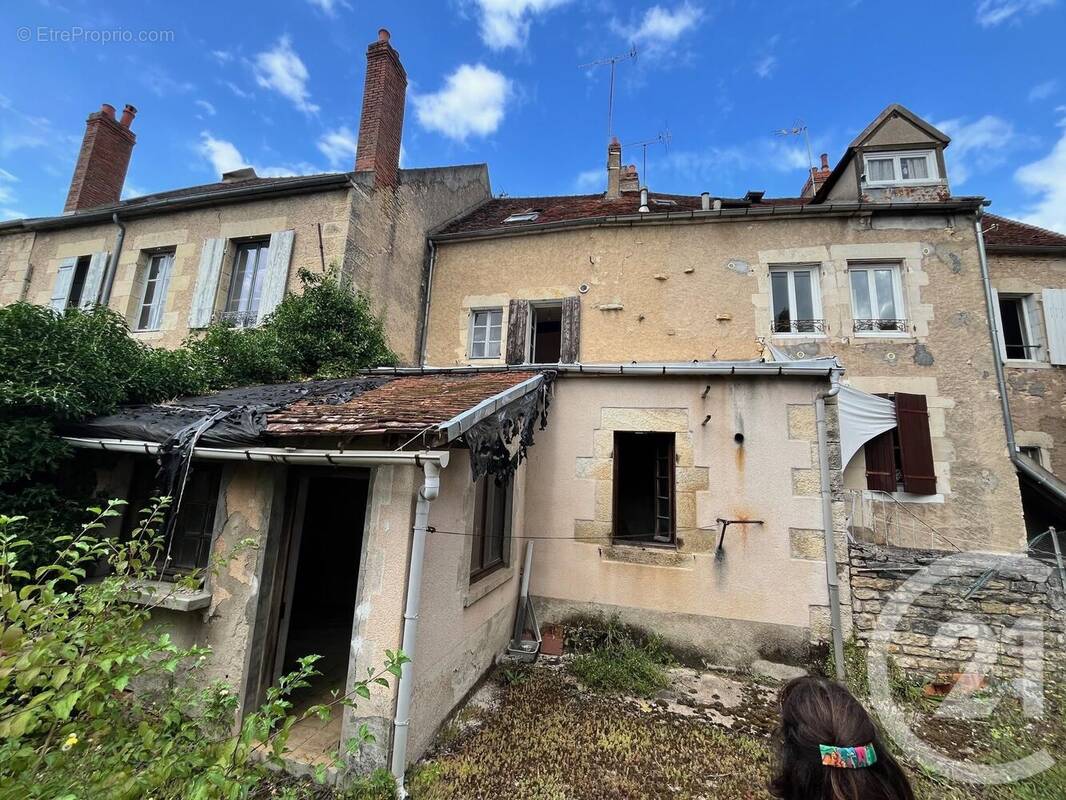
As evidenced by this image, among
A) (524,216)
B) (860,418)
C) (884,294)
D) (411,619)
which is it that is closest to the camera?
(411,619)

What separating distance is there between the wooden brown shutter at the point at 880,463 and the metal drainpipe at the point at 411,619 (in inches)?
308

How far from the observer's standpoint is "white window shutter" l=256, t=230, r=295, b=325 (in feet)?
28.2

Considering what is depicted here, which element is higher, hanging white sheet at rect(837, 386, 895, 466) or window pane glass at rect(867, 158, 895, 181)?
window pane glass at rect(867, 158, 895, 181)

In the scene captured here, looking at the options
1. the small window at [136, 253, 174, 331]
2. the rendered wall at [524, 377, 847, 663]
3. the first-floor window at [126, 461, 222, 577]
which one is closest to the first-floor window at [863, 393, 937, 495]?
the rendered wall at [524, 377, 847, 663]

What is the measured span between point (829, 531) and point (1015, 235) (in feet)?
34.8

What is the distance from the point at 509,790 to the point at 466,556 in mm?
1783

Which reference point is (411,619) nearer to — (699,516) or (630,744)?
(630,744)

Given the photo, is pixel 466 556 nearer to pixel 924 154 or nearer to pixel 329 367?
pixel 329 367

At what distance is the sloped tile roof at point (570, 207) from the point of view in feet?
33.5

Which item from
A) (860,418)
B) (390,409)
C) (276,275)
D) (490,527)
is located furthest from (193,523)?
(860,418)

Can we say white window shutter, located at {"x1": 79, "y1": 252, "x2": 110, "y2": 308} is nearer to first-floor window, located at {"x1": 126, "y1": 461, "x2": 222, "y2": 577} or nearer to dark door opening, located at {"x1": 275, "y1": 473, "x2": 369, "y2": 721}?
dark door opening, located at {"x1": 275, "y1": 473, "x2": 369, "y2": 721}

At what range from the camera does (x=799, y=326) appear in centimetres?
858

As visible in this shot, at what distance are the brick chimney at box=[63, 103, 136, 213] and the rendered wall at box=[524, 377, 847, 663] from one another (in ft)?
45.2

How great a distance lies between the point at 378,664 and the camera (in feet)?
11.0
